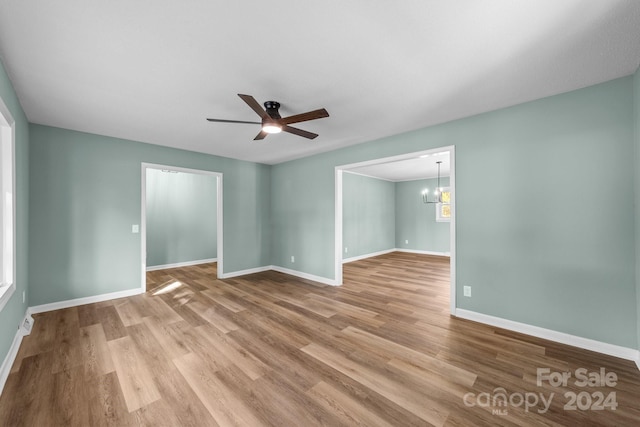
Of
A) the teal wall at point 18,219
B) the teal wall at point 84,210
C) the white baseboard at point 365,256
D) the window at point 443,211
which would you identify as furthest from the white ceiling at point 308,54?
the window at point 443,211

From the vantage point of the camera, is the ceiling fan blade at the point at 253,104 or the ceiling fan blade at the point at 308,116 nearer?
the ceiling fan blade at the point at 253,104

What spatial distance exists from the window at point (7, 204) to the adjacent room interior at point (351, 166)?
2cm

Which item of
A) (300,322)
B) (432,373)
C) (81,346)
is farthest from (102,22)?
(432,373)

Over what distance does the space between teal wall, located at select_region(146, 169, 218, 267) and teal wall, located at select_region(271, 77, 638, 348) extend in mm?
5654

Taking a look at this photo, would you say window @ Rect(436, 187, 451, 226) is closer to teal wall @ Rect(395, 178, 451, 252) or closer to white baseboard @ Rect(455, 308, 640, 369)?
teal wall @ Rect(395, 178, 451, 252)

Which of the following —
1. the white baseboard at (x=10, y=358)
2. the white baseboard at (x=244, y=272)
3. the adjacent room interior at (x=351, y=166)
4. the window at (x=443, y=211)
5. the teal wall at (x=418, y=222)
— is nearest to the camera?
the adjacent room interior at (x=351, y=166)

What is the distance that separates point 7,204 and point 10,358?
137cm

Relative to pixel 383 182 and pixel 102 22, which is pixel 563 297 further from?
pixel 383 182

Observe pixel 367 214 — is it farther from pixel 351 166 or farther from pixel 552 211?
pixel 552 211

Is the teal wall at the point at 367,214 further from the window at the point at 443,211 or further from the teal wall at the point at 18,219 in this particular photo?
the teal wall at the point at 18,219

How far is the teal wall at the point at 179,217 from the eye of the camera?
5.96m

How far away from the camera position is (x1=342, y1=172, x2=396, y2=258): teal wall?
22.7ft

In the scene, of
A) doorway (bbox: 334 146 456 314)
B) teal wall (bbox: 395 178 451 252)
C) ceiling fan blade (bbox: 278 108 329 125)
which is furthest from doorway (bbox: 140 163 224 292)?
teal wall (bbox: 395 178 451 252)

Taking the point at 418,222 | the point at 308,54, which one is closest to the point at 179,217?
the point at 308,54
